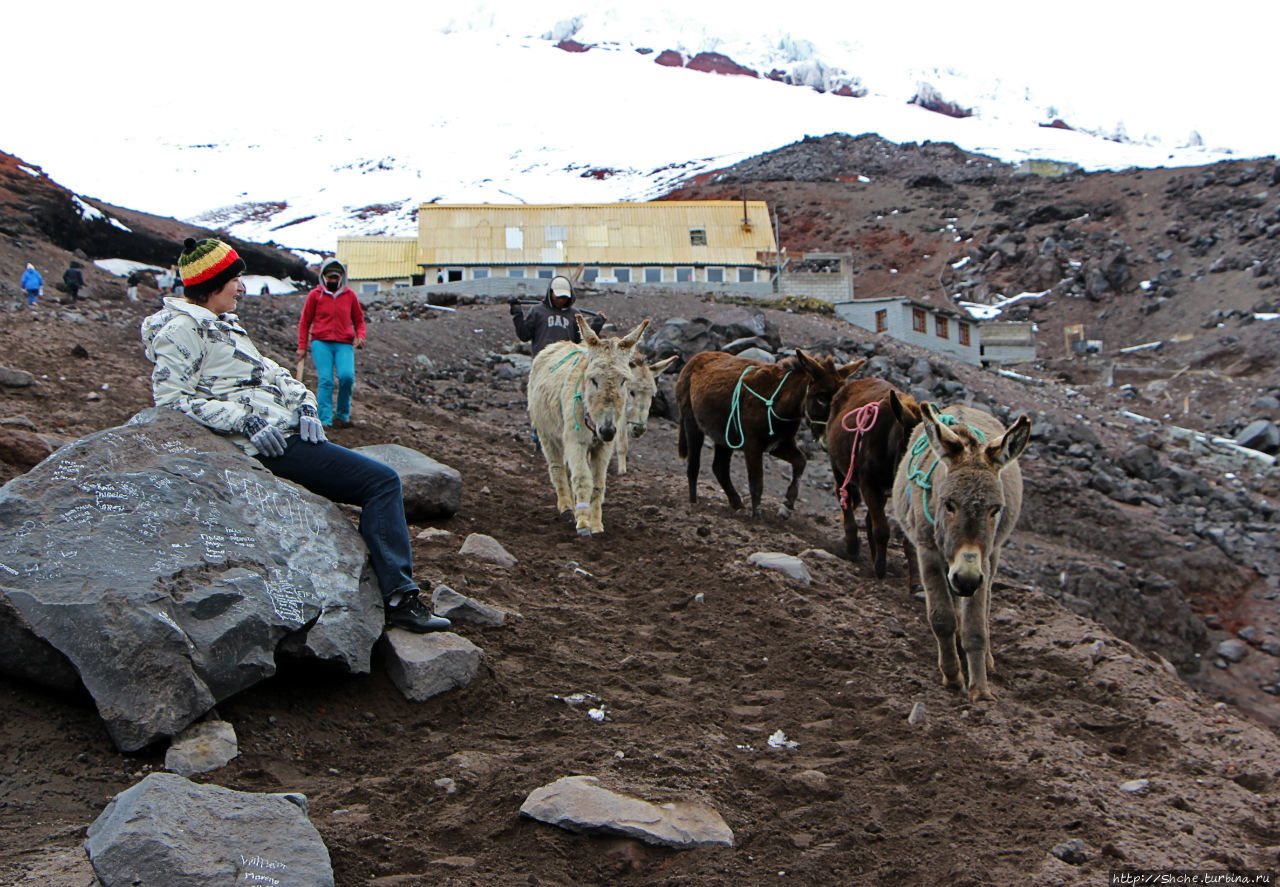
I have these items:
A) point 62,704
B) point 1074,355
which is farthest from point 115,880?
point 1074,355

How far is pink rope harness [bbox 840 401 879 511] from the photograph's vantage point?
28.9ft

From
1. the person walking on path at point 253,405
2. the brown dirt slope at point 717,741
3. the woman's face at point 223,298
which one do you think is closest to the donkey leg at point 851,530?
the brown dirt slope at point 717,741

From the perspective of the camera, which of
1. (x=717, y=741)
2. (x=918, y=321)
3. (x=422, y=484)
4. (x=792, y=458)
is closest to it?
(x=717, y=741)

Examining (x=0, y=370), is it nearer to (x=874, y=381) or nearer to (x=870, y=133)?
(x=874, y=381)

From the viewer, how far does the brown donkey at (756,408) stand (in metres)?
10.5

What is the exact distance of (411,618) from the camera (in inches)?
209

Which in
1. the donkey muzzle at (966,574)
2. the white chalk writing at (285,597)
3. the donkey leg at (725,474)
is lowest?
the donkey leg at (725,474)

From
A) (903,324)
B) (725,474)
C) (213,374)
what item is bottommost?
(725,474)

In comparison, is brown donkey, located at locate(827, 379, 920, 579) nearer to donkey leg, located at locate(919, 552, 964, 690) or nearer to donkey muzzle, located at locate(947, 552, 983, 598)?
donkey leg, located at locate(919, 552, 964, 690)

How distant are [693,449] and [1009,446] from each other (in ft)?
21.9

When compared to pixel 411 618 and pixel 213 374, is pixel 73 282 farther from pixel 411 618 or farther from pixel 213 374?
pixel 411 618

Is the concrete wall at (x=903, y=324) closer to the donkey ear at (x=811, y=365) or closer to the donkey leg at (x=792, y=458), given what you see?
the donkey leg at (x=792, y=458)

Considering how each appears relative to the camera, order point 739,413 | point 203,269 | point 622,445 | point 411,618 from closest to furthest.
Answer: point 203,269, point 411,618, point 622,445, point 739,413

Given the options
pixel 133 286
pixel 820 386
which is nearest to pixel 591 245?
pixel 133 286
